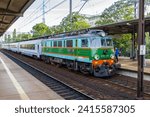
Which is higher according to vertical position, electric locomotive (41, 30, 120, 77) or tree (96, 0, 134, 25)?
tree (96, 0, 134, 25)

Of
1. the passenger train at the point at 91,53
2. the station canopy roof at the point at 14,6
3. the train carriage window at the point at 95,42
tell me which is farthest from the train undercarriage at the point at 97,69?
the station canopy roof at the point at 14,6

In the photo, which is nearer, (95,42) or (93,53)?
(93,53)

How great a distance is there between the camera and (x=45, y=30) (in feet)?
216

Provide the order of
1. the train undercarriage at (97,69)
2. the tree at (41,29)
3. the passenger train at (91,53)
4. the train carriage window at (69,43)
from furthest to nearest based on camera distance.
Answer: the tree at (41,29)
the train carriage window at (69,43)
the train undercarriage at (97,69)
the passenger train at (91,53)

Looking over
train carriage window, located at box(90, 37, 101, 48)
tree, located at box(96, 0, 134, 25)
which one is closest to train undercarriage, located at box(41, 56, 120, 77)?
train carriage window, located at box(90, 37, 101, 48)

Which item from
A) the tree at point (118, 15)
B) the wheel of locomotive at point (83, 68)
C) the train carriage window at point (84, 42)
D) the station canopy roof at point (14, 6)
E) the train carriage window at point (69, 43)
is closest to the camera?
the train carriage window at point (84, 42)

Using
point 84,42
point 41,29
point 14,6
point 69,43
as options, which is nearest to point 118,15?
point 41,29

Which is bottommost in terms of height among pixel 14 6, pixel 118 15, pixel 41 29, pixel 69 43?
pixel 69 43

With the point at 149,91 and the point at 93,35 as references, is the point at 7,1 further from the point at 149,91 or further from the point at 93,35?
the point at 149,91

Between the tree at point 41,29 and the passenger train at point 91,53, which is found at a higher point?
the tree at point 41,29

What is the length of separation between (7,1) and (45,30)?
156ft

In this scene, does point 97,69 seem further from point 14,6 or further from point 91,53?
point 14,6

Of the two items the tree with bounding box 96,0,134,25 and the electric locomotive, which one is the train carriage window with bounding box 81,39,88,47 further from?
the tree with bounding box 96,0,134,25

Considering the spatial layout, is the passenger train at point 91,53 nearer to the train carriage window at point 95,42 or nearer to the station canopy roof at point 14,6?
the train carriage window at point 95,42
